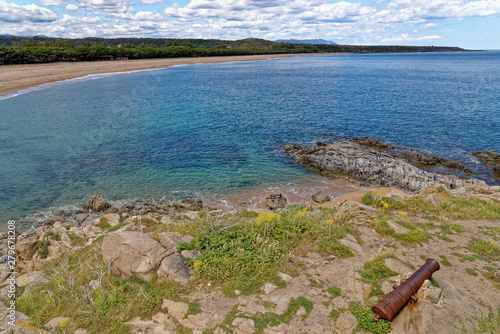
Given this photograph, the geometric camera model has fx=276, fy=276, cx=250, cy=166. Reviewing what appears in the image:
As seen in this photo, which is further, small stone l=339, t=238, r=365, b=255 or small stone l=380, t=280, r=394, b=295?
small stone l=339, t=238, r=365, b=255

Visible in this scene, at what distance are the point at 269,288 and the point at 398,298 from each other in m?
3.37

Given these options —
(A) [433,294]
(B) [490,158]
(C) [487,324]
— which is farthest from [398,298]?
(B) [490,158]

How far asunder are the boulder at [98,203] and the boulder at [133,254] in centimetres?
1069

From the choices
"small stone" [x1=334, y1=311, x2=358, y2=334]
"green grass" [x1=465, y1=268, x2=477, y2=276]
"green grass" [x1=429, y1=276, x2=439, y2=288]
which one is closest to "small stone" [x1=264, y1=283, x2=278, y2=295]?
"small stone" [x1=334, y1=311, x2=358, y2=334]

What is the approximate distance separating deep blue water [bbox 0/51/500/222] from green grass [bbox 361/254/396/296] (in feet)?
46.2

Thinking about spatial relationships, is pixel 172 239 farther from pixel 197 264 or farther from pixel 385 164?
pixel 385 164

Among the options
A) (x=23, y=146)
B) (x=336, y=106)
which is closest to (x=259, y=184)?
(x=23, y=146)

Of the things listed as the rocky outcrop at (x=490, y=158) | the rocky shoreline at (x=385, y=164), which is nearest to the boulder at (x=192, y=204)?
the rocky shoreline at (x=385, y=164)

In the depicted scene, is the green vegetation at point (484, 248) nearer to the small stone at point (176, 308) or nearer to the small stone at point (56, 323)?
the small stone at point (176, 308)

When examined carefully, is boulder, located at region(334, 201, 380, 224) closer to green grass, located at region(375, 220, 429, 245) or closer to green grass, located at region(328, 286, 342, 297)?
green grass, located at region(375, 220, 429, 245)

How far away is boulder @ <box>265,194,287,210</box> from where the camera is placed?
61.9ft

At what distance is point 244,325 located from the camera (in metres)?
6.91

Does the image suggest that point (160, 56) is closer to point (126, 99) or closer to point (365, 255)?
point (126, 99)

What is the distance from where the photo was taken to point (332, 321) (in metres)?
7.11
